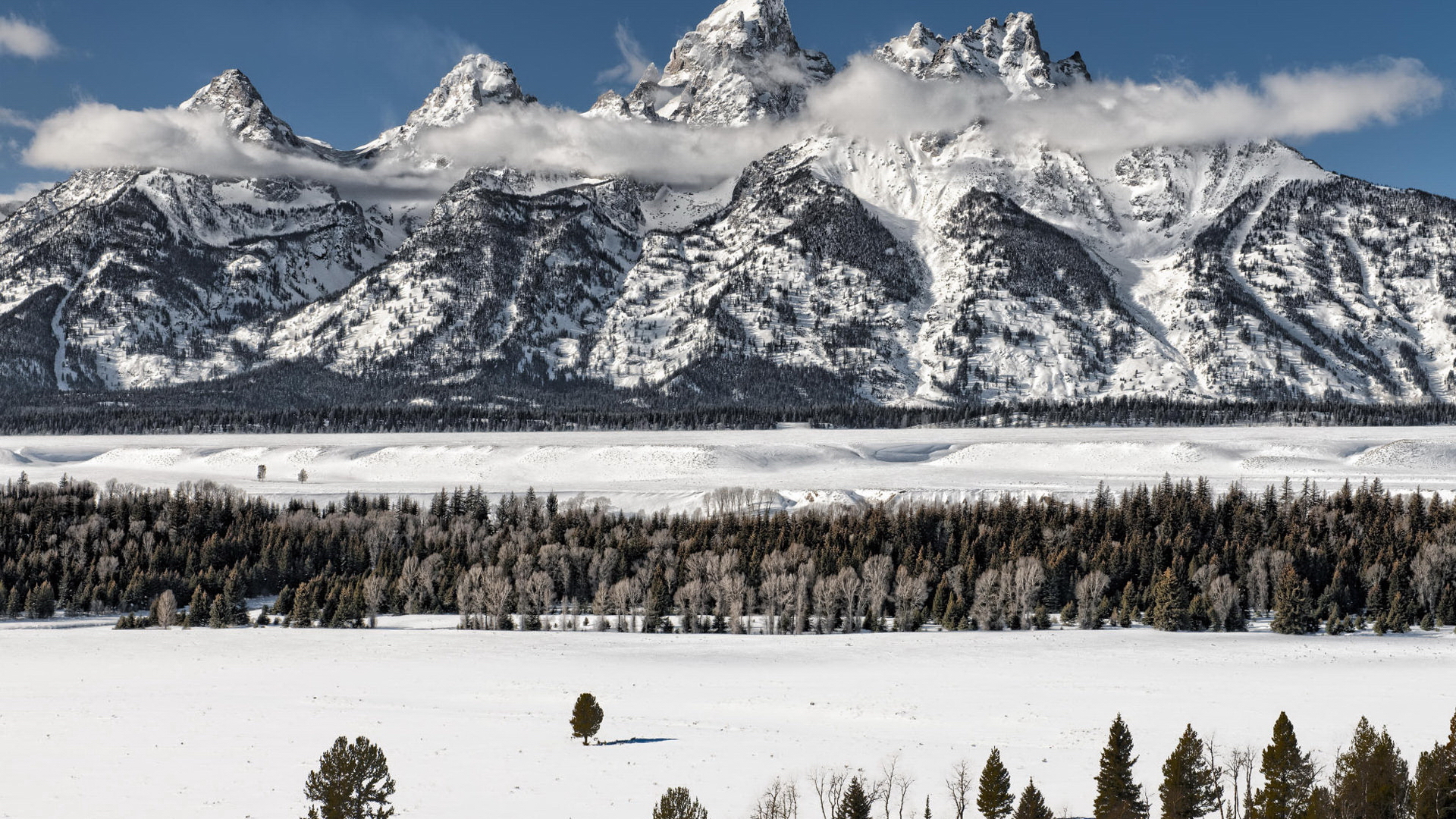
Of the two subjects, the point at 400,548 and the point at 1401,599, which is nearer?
the point at 1401,599

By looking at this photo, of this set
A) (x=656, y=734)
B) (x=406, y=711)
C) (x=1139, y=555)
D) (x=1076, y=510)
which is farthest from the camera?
(x=1076, y=510)

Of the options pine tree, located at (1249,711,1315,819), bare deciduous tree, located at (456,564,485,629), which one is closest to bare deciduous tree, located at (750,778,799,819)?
pine tree, located at (1249,711,1315,819)

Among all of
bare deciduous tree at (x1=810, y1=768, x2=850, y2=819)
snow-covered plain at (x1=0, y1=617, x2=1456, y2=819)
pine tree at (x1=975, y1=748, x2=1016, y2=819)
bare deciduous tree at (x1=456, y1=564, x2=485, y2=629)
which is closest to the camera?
pine tree at (x1=975, y1=748, x2=1016, y2=819)

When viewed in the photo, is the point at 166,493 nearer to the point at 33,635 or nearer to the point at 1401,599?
the point at 33,635

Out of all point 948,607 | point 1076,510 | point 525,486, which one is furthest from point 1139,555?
point 525,486

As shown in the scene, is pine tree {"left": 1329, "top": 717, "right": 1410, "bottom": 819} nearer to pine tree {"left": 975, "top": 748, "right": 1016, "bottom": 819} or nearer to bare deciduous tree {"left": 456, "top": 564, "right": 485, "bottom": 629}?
pine tree {"left": 975, "top": 748, "right": 1016, "bottom": 819}

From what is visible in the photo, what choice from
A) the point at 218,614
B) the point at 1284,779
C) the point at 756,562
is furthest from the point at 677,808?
the point at 756,562

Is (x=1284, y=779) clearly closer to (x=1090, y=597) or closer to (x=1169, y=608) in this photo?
(x=1169, y=608)

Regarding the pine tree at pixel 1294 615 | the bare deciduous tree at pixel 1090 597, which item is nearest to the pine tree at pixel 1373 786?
the bare deciduous tree at pixel 1090 597
